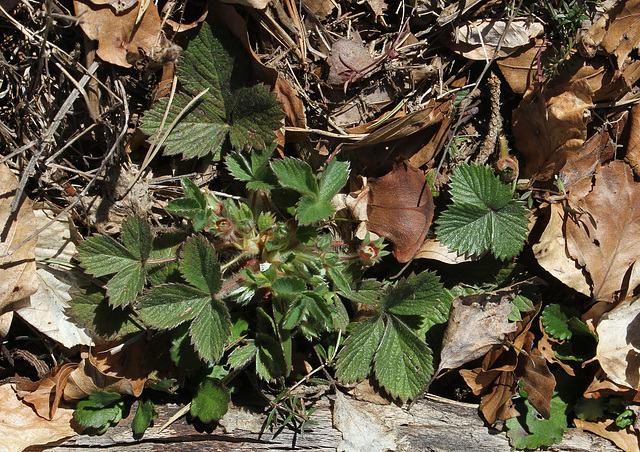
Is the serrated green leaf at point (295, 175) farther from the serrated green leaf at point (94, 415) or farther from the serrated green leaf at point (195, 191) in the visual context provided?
the serrated green leaf at point (94, 415)

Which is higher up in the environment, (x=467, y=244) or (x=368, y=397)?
(x=467, y=244)

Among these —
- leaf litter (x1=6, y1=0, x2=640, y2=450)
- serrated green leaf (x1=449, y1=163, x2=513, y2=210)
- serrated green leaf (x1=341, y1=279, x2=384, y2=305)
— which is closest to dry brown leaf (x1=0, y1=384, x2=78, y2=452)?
leaf litter (x1=6, y1=0, x2=640, y2=450)

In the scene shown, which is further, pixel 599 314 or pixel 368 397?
pixel 599 314

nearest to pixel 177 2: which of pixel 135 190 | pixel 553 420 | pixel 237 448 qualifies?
pixel 135 190

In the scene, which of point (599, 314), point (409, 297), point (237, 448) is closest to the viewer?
point (237, 448)

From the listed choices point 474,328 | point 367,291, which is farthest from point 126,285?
point 474,328

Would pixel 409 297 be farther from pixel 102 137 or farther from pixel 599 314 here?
pixel 102 137

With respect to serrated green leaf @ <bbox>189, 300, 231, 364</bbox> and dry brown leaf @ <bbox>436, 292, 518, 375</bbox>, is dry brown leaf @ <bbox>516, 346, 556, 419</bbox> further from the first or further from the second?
serrated green leaf @ <bbox>189, 300, 231, 364</bbox>
